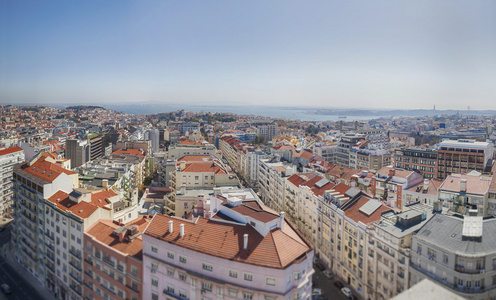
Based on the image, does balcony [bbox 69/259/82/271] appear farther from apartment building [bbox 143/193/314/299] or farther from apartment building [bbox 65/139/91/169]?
apartment building [bbox 65/139/91/169]

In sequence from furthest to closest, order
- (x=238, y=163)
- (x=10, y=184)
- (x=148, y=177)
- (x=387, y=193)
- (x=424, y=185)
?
(x=238, y=163) → (x=148, y=177) → (x=10, y=184) → (x=387, y=193) → (x=424, y=185)

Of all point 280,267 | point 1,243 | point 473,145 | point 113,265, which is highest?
point 473,145

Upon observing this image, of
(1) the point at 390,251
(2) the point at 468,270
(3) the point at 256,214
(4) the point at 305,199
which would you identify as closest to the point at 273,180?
(4) the point at 305,199

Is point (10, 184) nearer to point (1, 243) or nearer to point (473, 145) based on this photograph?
point (1, 243)

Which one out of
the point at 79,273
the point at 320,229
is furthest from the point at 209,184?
the point at 79,273

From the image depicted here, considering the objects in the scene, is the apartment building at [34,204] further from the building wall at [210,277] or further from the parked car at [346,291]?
the parked car at [346,291]

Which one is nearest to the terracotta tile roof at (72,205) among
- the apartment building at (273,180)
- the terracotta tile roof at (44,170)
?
the terracotta tile roof at (44,170)
